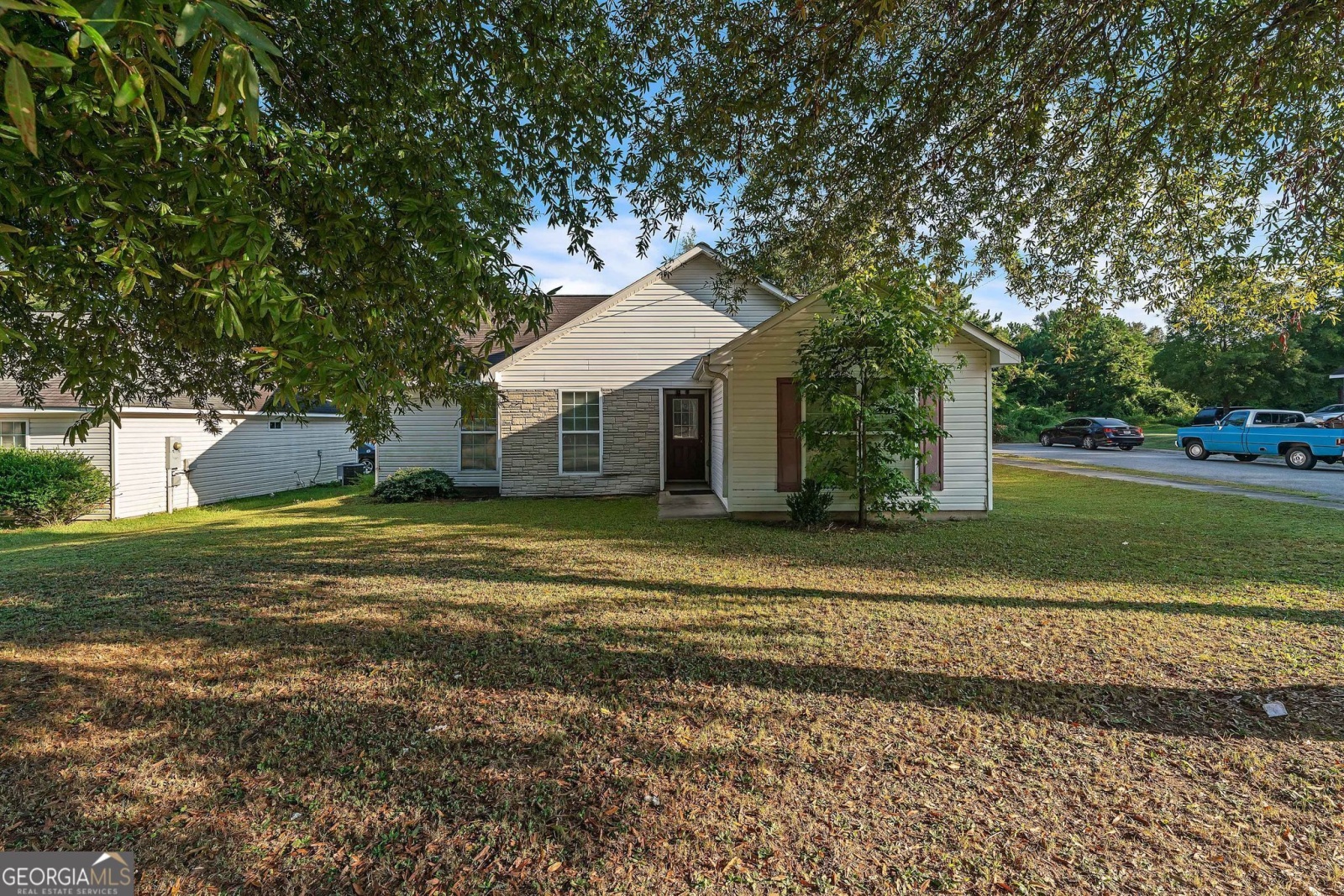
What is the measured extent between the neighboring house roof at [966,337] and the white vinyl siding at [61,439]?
40.2 feet

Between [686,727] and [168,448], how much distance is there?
48.2 feet

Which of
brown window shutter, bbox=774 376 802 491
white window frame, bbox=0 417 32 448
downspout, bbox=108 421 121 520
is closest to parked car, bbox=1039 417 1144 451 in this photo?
brown window shutter, bbox=774 376 802 491

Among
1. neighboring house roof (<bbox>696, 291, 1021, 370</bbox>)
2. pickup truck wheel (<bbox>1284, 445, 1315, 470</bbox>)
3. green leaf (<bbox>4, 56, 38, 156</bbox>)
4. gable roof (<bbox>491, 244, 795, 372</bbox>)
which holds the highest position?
gable roof (<bbox>491, 244, 795, 372</bbox>)

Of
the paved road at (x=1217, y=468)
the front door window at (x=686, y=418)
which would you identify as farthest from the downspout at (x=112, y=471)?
the paved road at (x=1217, y=468)

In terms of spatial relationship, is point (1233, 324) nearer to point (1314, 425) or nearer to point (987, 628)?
point (987, 628)

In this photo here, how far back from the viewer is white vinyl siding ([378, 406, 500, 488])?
1326cm

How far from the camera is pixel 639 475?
13.2m

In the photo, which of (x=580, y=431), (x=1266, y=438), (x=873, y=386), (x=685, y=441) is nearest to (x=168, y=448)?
(x=580, y=431)

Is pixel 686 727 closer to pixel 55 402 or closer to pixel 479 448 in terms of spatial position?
pixel 479 448

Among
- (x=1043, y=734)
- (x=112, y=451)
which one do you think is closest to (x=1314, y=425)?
(x=1043, y=734)

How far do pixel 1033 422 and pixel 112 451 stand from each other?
44.0 m

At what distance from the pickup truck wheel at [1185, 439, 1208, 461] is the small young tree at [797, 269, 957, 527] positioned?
59.8 ft

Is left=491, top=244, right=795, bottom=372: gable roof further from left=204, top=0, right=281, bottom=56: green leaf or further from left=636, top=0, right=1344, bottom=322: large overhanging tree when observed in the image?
left=204, top=0, right=281, bottom=56: green leaf

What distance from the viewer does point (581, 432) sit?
519 inches
